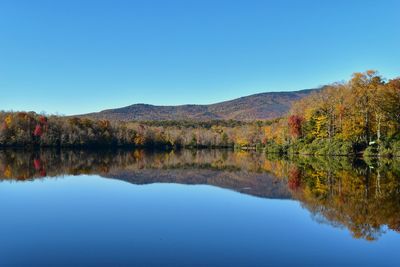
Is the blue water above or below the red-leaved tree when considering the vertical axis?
below

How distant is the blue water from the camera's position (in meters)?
9.66

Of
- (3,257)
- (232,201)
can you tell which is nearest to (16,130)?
(232,201)

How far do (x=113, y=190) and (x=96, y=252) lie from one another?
13.2 meters

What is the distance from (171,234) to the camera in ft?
39.7

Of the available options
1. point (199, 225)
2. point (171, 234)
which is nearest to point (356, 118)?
point (199, 225)

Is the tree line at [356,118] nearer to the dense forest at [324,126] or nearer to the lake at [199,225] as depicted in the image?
the dense forest at [324,126]

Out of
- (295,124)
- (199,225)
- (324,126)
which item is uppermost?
(295,124)

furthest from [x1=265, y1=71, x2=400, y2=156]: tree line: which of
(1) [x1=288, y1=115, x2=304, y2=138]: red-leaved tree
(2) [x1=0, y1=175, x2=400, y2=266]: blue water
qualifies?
(2) [x1=0, y1=175, x2=400, y2=266]: blue water

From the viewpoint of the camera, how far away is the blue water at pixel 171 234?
31.7 ft

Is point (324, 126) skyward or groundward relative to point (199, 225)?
skyward

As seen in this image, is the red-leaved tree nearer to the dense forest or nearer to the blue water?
the dense forest

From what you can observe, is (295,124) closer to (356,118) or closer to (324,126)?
(324,126)

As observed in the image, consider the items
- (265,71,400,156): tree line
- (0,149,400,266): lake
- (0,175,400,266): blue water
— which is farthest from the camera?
(265,71,400,156): tree line

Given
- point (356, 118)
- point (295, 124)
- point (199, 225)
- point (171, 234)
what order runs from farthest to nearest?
point (295, 124) → point (356, 118) → point (199, 225) → point (171, 234)
